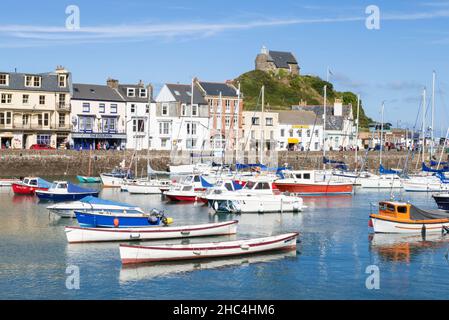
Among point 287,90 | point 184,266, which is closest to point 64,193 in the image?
point 184,266

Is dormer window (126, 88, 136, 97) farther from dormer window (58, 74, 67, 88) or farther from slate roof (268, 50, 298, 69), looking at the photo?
slate roof (268, 50, 298, 69)

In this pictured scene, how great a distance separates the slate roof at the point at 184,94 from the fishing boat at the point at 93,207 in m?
51.7

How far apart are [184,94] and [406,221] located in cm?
6101

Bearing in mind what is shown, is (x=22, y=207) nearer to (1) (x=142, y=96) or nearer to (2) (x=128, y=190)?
(2) (x=128, y=190)

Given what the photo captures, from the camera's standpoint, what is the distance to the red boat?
70125 millimetres

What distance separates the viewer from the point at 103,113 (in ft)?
318

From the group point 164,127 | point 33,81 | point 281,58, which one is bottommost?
point 164,127

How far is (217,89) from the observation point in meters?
107

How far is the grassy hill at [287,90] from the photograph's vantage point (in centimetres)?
14464


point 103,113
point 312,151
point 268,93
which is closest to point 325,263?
point 103,113

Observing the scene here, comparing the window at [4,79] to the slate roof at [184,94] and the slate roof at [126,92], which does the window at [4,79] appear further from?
the slate roof at [184,94]

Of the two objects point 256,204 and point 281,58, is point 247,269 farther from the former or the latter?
point 281,58

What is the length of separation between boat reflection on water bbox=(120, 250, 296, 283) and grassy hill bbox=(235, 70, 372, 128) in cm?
9954

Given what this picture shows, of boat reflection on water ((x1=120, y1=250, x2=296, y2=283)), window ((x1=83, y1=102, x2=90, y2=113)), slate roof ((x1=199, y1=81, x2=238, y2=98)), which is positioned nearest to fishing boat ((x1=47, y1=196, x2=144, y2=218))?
boat reflection on water ((x1=120, y1=250, x2=296, y2=283))
